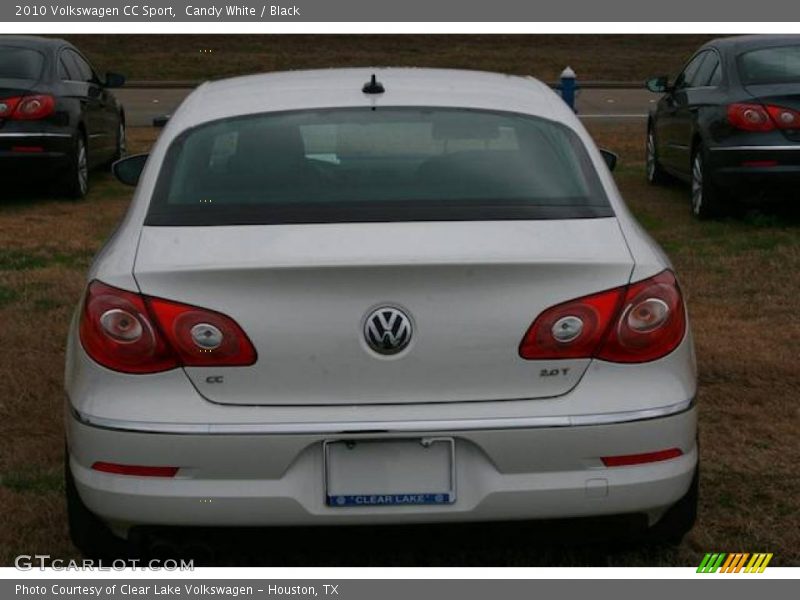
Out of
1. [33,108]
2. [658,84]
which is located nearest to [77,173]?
[33,108]

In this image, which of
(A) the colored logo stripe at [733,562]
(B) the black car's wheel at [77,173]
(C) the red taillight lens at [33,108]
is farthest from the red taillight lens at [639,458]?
(B) the black car's wheel at [77,173]

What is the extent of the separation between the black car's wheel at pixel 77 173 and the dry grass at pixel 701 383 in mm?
379

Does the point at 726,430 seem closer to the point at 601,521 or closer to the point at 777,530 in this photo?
the point at 777,530

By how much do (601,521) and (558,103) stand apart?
5.60ft

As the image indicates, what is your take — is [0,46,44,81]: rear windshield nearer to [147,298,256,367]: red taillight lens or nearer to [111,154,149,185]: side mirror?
[111,154,149,185]: side mirror

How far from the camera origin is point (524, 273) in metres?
4.07

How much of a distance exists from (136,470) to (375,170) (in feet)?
4.00

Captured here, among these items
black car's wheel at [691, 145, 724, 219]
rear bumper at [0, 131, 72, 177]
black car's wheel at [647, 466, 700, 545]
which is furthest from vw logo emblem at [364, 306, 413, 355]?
rear bumper at [0, 131, 72, 177]

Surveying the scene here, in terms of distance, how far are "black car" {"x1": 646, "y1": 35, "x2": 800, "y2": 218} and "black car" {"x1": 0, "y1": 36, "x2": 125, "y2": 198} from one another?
4.97 m

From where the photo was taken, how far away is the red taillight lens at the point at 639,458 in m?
4.11

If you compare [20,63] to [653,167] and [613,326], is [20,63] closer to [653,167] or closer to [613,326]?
[653,167]

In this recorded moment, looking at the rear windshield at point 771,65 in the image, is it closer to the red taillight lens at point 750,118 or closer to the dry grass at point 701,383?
the red taillight lens at point 750,118

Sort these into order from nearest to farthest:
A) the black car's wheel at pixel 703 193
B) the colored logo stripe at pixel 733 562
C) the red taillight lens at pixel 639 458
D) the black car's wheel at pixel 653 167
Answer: the red taillight lens at pixel 639 458
the colored logo stripe at pixel 733 562
the black car's wheel at pixel 703 193
the black car's wheel at pixel 653 167

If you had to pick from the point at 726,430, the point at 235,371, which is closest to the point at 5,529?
the point at 235,371
